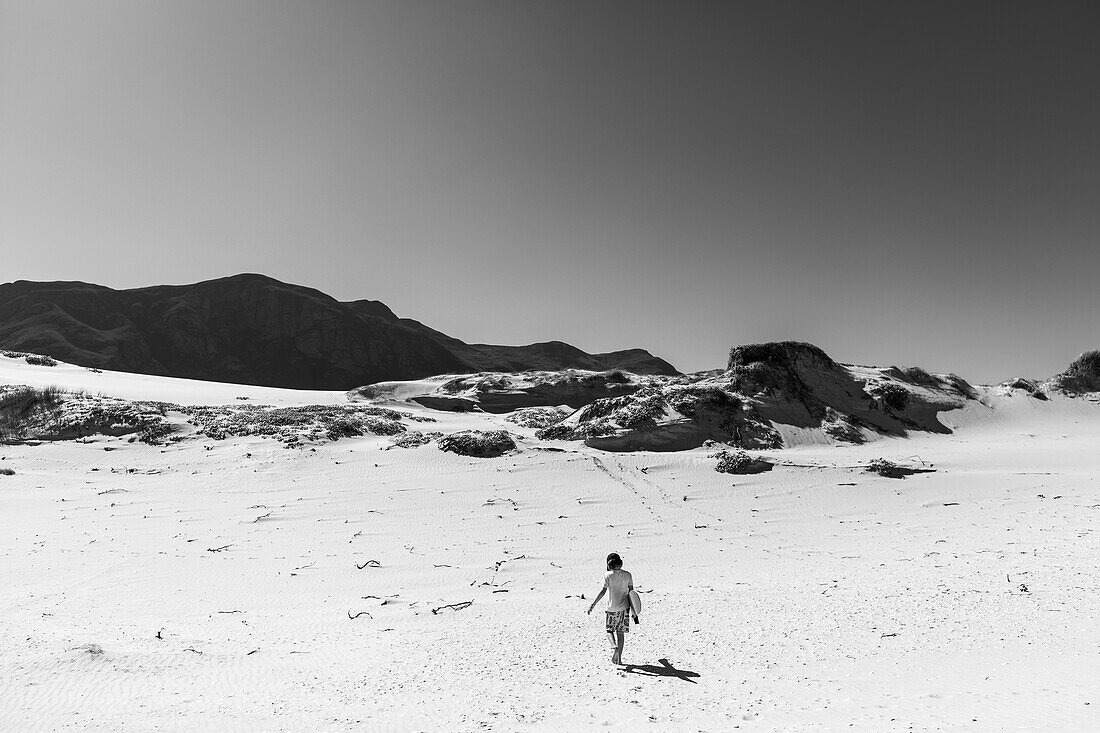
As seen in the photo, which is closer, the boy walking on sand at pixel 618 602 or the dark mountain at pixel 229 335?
the boy walking on sand at pixel 618 602

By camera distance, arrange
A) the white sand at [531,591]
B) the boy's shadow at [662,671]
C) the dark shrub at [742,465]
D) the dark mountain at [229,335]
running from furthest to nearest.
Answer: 1. the dark mountain at [229,335]
2. the dark shrub at [742,465]
3. the boy's shadow at [662,671]
4. the white sand at [531,591]

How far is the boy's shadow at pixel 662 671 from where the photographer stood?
18.5 feet

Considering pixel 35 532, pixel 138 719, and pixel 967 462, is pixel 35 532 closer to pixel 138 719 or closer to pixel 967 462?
pixel 138 719

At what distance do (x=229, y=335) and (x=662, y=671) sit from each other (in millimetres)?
106845

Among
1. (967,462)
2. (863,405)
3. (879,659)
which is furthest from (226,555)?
(863,405)

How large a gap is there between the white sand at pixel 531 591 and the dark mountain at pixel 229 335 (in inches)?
3143

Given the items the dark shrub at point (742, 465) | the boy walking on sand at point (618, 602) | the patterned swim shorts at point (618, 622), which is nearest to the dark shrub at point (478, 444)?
the dark shrub at point (742, 465)

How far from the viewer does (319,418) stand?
809 inches

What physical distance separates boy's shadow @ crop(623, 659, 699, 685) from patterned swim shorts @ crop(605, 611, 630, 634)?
426 mm

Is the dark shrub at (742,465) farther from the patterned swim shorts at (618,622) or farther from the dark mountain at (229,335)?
the dark mountain at (229,335)

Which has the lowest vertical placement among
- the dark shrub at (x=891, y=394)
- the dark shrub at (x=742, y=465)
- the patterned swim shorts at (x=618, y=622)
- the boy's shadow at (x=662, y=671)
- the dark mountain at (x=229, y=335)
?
the boy's shadow at (x=662, y=671)

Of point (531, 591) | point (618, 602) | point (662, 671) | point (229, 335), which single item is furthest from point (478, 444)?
point (229, 335)

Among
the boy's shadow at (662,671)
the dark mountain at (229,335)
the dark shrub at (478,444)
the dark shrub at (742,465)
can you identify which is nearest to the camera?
the boy's shadow at (662,671)

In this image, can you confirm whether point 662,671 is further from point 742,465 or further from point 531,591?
point 742,465
